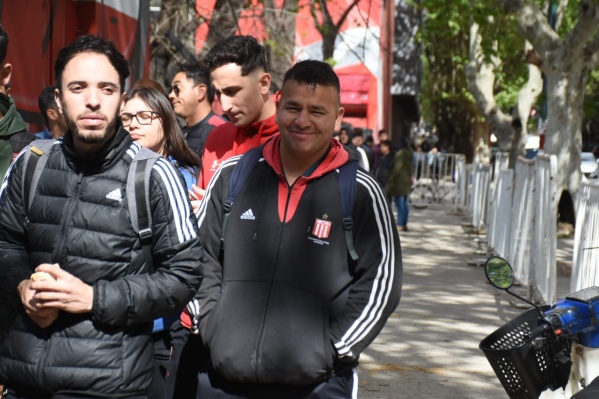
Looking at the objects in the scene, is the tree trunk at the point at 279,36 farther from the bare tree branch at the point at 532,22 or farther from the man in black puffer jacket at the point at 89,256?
the man in black puffer jacket at the point at 89,256

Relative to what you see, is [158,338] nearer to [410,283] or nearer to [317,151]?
[317,151]

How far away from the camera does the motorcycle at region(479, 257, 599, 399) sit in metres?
3.59

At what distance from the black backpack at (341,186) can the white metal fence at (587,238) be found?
297 centimetres

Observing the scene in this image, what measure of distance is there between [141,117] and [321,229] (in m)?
1.74

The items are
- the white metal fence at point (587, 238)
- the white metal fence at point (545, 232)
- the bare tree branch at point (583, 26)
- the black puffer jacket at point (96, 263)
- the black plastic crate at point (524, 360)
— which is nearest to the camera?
the black puffer jacket at point (96, 263)

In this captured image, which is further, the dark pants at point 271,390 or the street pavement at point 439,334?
the street pavement at point 439,334

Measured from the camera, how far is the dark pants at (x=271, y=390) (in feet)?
12.1

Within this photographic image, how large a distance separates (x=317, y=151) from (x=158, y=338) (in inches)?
48.5

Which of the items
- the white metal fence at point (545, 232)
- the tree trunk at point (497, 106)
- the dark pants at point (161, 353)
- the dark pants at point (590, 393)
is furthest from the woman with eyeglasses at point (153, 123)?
the tree trunk at point (497, 106)

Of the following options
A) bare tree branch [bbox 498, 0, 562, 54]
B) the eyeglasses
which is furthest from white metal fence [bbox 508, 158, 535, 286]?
the eyeglasses

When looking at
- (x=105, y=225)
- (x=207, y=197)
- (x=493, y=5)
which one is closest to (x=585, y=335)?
(x=207, y=197)

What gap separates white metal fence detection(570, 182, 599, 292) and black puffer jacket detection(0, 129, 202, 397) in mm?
3534

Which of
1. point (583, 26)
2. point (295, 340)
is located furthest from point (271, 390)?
point (583, 26)

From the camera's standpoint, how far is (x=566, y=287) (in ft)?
41.5
